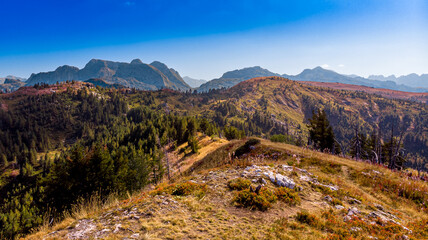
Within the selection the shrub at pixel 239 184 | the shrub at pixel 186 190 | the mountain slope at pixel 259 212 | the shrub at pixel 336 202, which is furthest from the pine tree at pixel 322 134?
the shrub at pixel 186 190

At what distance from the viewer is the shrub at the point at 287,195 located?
1054cm

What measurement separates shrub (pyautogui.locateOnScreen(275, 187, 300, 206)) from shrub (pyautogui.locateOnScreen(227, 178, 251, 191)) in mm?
1891

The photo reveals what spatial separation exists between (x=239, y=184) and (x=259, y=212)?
2.50 meters

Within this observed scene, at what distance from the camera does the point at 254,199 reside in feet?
32.7

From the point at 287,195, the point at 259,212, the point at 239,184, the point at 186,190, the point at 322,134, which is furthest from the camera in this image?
the point at 322,134

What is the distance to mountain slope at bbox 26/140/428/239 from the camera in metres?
7.60

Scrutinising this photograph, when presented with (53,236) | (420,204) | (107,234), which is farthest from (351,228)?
(53,236)

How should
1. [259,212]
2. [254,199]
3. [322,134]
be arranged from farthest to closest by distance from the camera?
[322,134], [254,199], [259,212]

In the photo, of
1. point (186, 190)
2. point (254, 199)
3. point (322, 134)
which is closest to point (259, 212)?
point (254, 199)

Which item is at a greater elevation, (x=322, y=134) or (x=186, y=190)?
(x=186, y=190)

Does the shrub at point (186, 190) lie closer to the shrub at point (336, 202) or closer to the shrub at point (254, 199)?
the shrub at point (254, 199)

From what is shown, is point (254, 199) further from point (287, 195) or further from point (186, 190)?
point (186, 190)

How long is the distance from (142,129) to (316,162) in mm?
127473

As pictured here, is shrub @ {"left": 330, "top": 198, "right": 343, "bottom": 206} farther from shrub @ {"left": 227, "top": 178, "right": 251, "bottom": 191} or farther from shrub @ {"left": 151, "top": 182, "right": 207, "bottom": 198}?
shrub @ {"left": 151, "top": 182, "right": 207, "bottom": 198}
